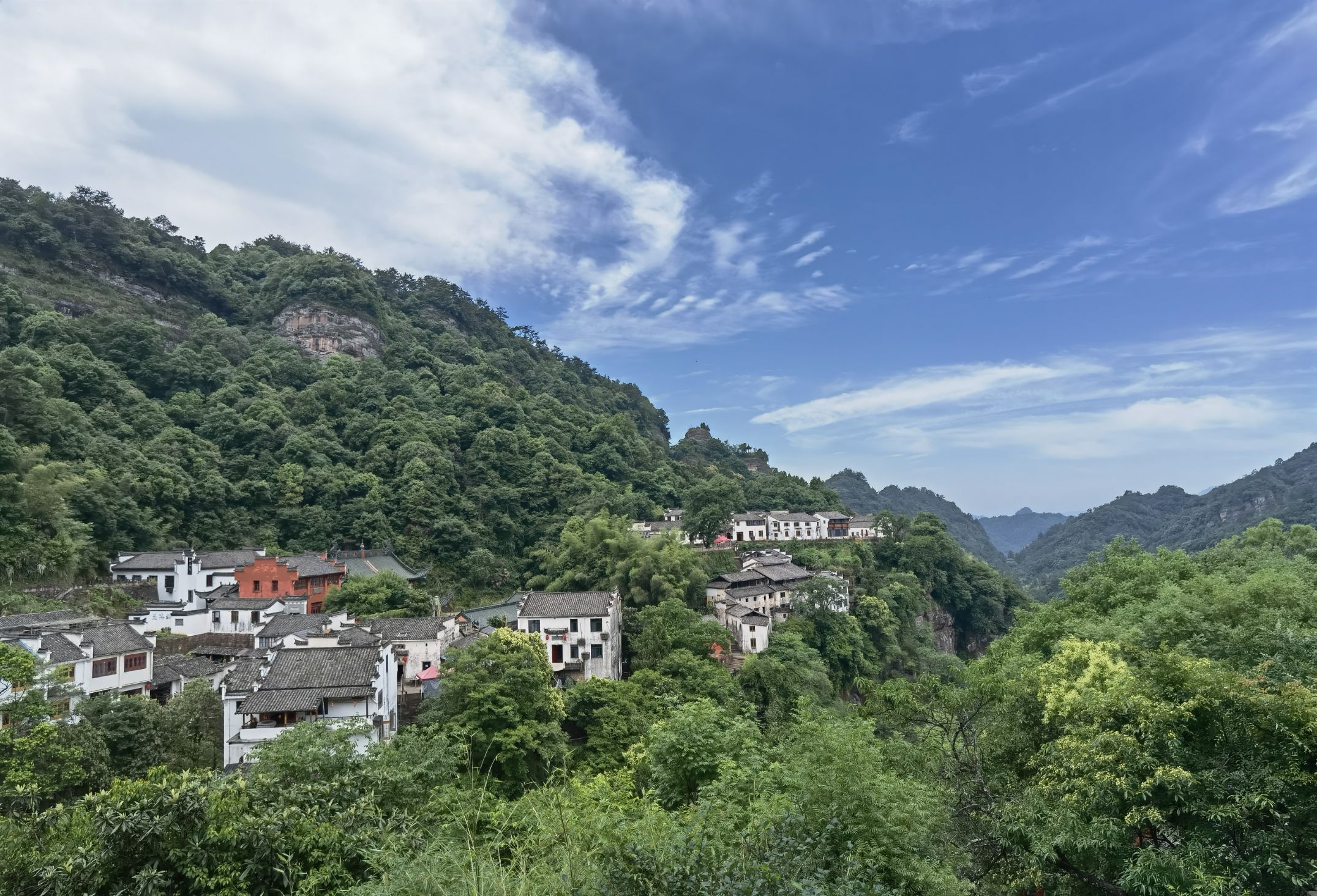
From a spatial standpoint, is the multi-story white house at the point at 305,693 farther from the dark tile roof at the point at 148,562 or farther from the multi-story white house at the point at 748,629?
the multi-story white house at the point at 748,629

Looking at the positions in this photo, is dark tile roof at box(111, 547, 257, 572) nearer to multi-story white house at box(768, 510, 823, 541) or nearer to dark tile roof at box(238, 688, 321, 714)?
dark tile roof at box(238, 688, 321, 714)

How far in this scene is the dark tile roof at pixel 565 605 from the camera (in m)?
25.8

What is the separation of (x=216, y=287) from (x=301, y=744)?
6495 centimetres

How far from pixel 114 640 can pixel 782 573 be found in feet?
95.8

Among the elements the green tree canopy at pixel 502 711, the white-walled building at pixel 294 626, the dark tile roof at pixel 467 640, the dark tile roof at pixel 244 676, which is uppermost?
the white-walled building at pixel 294 626

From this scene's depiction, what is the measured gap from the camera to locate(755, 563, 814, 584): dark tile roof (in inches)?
1426

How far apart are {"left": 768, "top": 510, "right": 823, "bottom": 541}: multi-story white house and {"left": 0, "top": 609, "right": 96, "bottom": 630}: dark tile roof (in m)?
40.4

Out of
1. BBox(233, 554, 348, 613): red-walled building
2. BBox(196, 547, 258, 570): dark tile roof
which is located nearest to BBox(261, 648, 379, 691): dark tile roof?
BBox(233, 554, 348, 613): red-walled building

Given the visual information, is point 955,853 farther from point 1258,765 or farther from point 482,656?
point 482,656

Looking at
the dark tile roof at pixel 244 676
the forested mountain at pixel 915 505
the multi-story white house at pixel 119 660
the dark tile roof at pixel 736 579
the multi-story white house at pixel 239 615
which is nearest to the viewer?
the dark tile roof at pixel 244 676

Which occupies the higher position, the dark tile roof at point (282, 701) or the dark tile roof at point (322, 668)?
the dark tile roof at point (322, 668)

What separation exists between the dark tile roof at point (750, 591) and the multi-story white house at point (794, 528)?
626 inches

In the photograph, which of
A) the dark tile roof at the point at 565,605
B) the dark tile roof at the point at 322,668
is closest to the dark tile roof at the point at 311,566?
the dark tile roof at the point at 565,605

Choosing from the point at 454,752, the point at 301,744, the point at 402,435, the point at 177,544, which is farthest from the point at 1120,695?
the point at 402,435
